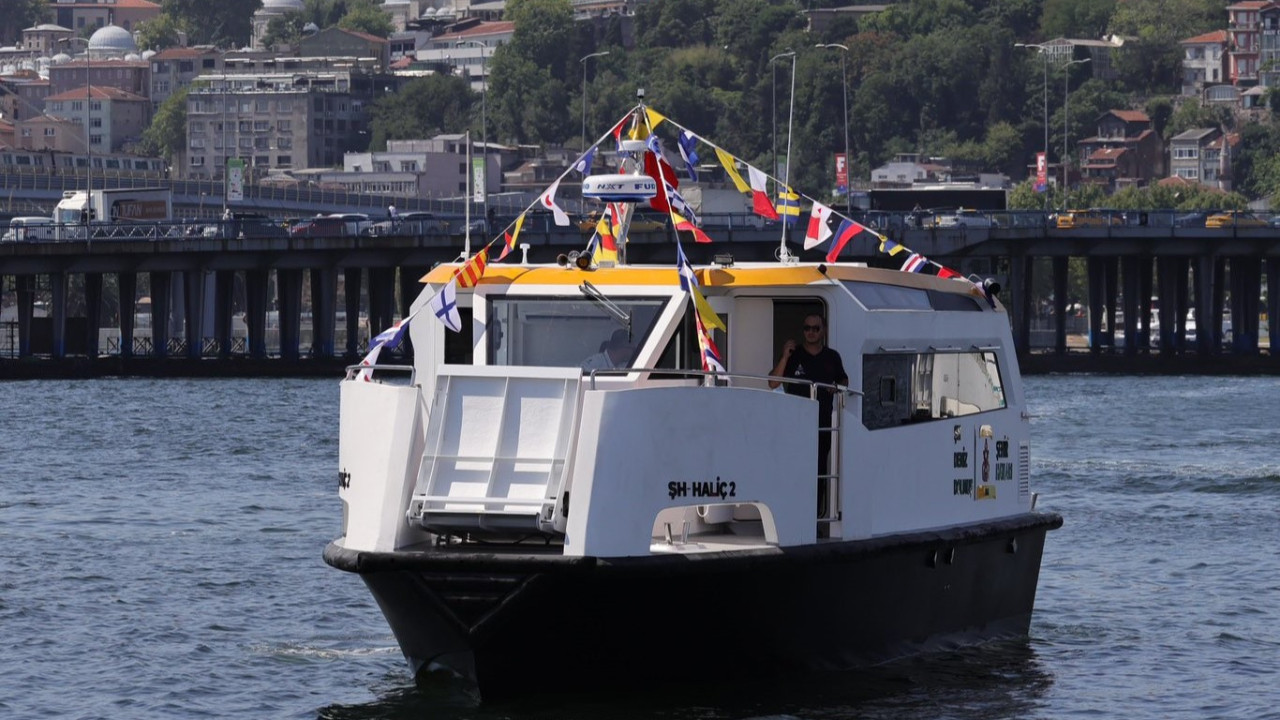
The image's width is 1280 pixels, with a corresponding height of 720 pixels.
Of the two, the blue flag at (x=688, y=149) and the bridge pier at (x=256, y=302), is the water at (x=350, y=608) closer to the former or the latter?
the blue flag at (x=688, y=149)

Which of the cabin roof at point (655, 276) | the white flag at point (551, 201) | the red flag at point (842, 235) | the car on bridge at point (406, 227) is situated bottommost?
the car on bridge at point (406, 227)

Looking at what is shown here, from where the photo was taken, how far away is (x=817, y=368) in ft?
82.8

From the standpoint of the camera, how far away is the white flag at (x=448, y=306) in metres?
25.0

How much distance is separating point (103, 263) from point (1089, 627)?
80764mm

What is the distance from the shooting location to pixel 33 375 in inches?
4013

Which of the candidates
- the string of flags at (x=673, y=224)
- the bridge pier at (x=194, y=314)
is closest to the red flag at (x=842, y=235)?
the string of flags at (x=673, y=224)

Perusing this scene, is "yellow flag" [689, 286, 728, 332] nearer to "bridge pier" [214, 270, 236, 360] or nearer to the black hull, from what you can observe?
the black hull

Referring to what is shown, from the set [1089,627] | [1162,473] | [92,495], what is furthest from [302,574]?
[1162,473]

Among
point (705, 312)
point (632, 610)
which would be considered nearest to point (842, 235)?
point (705, 312)

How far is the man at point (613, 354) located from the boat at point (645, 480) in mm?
40

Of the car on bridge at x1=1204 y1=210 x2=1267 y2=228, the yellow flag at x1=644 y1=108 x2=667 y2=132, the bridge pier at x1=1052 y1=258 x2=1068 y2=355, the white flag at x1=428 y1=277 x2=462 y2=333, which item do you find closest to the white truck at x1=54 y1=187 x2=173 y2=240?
the bridge pier at x1=1052 y1=258 x2=1068 y2=355

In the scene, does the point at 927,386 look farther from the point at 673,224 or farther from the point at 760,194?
the point at 673,224

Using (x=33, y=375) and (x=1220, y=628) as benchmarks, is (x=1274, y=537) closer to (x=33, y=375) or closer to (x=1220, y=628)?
(x=1220, y=628)

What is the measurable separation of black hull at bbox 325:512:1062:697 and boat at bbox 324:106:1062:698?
0.03 m
